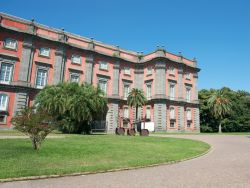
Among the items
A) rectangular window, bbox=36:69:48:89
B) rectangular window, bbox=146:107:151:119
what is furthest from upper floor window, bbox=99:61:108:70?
rectangular window, bbox=146:107:151:119

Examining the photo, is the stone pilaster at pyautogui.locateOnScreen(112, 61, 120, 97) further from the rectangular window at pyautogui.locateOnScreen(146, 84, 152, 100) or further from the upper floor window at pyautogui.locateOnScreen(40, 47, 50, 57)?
the upper floor window at pyautogui.locateOnScreen(40, 47, 50, 57)

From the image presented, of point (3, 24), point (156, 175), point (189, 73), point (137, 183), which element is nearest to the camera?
point (137, 183)

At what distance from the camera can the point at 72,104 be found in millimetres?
28203

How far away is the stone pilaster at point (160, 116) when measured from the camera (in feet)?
145

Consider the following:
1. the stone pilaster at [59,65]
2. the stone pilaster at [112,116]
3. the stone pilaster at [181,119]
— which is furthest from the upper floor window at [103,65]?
the stone pilaster at [181,119]

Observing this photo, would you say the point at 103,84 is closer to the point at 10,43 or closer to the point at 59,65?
the point at 59,65

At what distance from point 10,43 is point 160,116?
28.0 m

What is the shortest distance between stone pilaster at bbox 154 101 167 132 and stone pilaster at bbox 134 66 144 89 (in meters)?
6.67

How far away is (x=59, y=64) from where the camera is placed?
4028 centimetres

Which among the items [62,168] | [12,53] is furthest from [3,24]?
[62,168]

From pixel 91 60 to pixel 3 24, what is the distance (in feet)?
50.4

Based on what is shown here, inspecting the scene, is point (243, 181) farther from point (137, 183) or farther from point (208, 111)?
point (208, 111)

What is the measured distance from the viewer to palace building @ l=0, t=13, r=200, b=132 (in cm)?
3556

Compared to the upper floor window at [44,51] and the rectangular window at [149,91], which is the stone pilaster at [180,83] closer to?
the rectangular window at [149,91]
